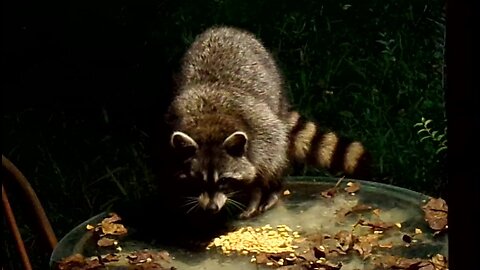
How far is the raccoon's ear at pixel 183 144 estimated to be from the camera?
7.88ft

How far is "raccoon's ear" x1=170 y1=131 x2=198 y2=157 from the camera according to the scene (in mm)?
2402

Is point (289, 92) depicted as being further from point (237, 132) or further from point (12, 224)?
point (12, 224)

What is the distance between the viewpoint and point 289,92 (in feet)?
8.90

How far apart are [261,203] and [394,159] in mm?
517

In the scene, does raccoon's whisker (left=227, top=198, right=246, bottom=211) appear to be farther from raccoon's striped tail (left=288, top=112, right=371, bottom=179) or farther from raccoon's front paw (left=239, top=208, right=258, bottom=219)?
raccoon's striped tail (left=288, top=112, right=371, bottom=179)

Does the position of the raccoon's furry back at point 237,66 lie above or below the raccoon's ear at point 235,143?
above

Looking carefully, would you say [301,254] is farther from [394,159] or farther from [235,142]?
[394,159]

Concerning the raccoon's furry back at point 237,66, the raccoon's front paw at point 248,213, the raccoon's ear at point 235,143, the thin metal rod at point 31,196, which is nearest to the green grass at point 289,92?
the raccoon's furry back at point 237,66

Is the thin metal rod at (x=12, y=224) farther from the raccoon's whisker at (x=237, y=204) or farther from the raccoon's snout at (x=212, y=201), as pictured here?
the raccoon's whisker at (x=237, y=204)

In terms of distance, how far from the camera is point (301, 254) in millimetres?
2006

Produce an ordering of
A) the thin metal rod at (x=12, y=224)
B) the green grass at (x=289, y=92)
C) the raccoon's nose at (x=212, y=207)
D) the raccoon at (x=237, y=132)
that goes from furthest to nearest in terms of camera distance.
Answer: the green grass at (x=289, y=92)
the raccoon at (x=237, y=132)
the raccoon's nose at (x=212, y=207)
the thin metal rod at (x=12, y=224)

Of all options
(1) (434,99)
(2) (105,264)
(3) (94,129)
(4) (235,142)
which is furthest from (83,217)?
(1) (434,99)

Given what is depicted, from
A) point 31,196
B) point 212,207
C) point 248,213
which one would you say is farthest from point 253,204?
point 31,196

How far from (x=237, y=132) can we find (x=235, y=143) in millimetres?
34
